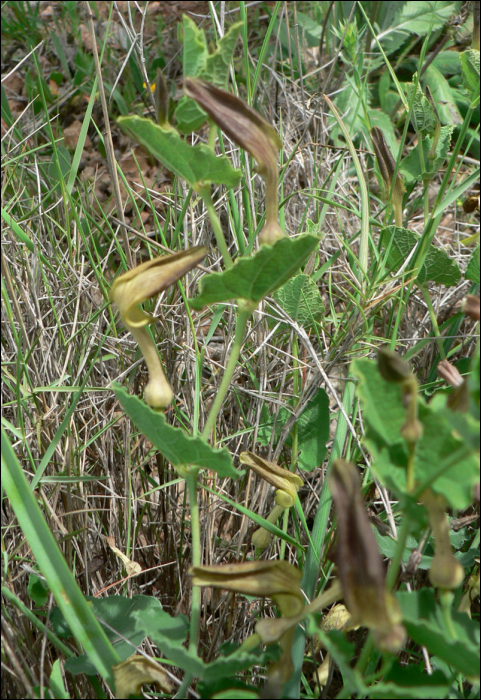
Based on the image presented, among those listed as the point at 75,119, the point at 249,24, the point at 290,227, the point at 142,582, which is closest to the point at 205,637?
the point at 142,582

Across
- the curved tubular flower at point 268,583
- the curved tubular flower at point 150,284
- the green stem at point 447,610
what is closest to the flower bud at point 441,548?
the green stem at point 447,610

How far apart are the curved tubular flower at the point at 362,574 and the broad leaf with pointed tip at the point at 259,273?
0.72ft

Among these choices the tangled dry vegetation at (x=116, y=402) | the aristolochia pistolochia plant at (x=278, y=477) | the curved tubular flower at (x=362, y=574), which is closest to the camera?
the curved tubular flower at (x=362, y=574)

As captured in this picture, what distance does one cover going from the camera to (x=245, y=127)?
0.62 meters

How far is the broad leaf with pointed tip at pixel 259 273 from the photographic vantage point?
60cm

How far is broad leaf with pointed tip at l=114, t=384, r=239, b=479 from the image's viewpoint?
614 millimetres

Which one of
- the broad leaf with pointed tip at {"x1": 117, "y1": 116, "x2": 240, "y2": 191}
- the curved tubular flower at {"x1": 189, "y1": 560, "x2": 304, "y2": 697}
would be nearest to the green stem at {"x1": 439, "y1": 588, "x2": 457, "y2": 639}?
the curved tubular flower at {"x1": 189, "y1": 560, "x2": 304, "y2": 697}

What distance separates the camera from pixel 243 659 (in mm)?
580

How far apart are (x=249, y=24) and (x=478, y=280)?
208 centimetres

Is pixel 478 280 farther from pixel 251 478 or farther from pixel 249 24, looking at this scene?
pixel 249 24

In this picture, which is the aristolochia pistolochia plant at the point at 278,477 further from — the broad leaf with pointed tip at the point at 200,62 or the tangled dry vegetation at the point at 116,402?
the broad leaf with pointed tip at the point at 200,62

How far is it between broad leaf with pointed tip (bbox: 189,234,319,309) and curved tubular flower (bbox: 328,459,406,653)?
0.22 metres

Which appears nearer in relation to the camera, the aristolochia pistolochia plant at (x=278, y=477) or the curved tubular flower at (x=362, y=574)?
the curved tubular flower at (x=362, y=574)

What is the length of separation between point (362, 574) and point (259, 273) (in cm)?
29
